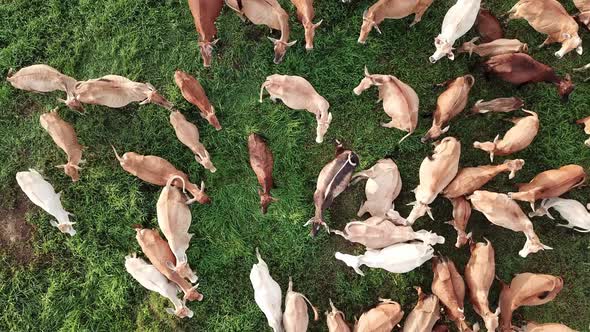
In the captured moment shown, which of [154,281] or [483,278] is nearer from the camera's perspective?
[483,278]

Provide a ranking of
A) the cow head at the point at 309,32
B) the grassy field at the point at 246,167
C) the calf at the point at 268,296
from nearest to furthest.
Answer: the cow head at the point at 309,32, the calf at the point at 268,296, the grassy field at the point at 246,167

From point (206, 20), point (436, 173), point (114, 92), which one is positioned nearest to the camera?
point (436, 173)

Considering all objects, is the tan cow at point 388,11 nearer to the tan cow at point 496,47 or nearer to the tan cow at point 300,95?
the tan cow at point 496,47

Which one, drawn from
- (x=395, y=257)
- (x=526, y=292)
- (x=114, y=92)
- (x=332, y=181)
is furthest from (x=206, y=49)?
(x=526, y=292)

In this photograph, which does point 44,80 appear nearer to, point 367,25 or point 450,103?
point 367,25

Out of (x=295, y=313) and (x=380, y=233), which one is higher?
(x=380, y=233)

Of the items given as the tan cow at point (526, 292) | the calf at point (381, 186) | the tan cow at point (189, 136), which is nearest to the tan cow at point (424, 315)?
the tan cow at point (526, 292)
